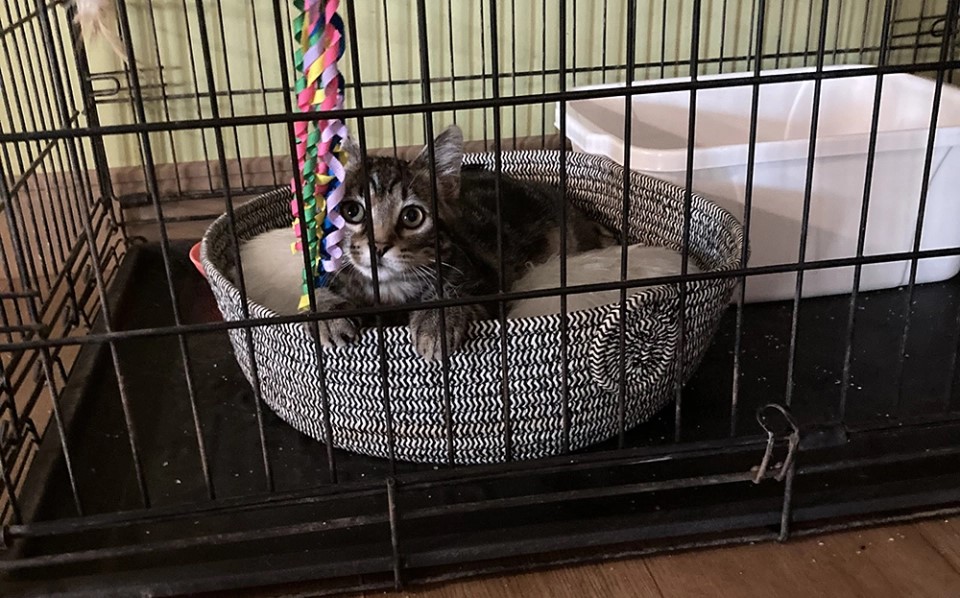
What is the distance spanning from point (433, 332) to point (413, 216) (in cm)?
19

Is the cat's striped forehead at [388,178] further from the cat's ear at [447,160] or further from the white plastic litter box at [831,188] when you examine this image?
the white plastic litter box at [831,188]

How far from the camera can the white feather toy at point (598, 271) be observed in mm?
1062

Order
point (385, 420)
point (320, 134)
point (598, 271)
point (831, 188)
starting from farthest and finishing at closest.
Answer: point (831, 188) < point (598, 271) < point (385, 420) < point (320, 134)

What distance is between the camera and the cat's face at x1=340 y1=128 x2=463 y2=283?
0.94 metres

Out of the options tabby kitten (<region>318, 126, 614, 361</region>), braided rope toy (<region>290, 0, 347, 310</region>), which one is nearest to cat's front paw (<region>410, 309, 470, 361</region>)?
tabby kitten (<region>318, 126, 614, 361</region>)

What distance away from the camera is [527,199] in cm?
129

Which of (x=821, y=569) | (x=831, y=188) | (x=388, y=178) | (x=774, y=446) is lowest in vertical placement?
(x=821, y=569)

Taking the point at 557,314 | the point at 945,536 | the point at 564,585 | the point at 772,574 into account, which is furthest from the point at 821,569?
the point at 557,314

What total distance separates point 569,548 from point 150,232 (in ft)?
3.83

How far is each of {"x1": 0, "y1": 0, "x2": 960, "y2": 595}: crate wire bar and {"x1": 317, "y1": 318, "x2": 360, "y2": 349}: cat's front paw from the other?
0.04 m

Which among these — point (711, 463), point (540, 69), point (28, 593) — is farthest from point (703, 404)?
point (540, 69)

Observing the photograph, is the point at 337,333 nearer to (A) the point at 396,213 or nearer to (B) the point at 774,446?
(A) the point at 396,213

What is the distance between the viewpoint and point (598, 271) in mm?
1125

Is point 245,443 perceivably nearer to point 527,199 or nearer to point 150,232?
point 527,199
